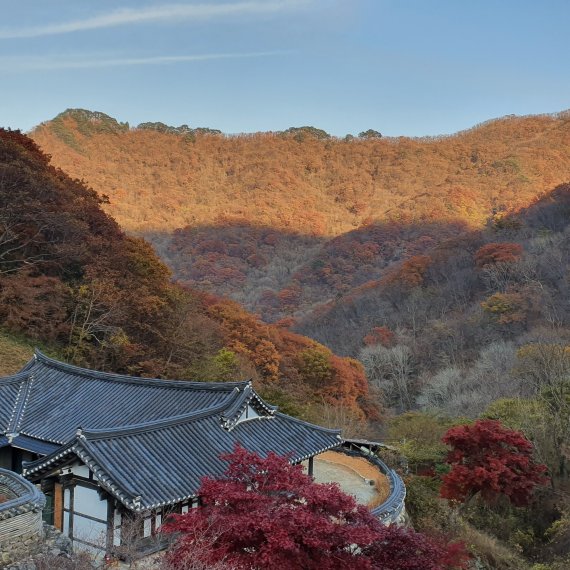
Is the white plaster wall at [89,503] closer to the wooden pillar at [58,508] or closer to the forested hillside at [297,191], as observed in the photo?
the wooden pillar at [58,508]

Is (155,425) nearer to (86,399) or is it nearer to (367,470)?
(86,399)

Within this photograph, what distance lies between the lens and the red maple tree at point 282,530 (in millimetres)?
8367

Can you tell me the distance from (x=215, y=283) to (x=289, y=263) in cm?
1147

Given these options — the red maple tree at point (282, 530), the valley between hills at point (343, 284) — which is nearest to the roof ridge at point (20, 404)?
the red maple tree at point (282, 530)

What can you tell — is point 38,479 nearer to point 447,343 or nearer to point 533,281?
point 447,343

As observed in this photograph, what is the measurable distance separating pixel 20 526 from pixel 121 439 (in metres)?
3.00

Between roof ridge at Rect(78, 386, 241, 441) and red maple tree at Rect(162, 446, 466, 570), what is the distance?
2853 mm

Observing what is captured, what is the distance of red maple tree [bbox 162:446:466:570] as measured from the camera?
8367 mm

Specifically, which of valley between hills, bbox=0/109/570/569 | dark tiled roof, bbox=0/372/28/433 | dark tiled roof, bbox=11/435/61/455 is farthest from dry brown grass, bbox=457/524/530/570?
dark tiled roof, bbox=0/372/28/433

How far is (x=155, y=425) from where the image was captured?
12336mm

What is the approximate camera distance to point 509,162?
3888 inches

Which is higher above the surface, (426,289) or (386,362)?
(426,289)

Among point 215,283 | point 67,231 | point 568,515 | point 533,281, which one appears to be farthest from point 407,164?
point 568,515

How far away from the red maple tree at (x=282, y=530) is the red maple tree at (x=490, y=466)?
22.9 feet
